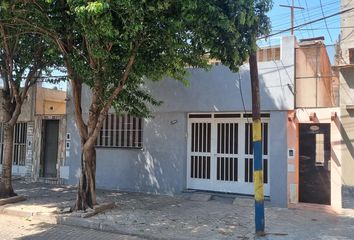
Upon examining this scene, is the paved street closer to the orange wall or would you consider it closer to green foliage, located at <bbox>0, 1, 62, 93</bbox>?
green foliage, located at <bbox>0, 1, 62, 93</bbox>

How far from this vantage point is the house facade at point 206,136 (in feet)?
35.5

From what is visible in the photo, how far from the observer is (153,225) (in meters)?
8.55

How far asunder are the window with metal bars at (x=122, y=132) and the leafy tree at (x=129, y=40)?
7.46ft

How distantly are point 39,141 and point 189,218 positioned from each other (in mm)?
8361

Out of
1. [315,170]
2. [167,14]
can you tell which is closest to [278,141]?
[315,170]

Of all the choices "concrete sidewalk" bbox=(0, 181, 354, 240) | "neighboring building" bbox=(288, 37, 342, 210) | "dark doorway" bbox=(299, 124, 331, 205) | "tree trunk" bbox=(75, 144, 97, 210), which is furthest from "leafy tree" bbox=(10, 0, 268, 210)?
"dark doorway" bbox=(299, 124, 331, 205)

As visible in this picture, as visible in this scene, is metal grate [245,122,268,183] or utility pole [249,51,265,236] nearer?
utility pole [249,51,265,236]

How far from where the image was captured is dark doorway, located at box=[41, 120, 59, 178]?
49.9 ft

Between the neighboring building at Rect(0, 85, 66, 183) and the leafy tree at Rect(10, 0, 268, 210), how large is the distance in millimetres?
5335

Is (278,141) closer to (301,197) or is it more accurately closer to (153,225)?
(301,197)

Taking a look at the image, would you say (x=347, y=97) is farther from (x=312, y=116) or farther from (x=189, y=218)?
(x=189, y=218)

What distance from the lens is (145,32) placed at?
8102 mm

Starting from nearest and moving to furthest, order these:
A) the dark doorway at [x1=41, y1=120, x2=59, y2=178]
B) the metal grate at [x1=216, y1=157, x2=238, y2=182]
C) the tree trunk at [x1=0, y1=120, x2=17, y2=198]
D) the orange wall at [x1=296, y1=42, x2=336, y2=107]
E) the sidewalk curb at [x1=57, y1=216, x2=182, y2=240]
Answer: the sidewalk curb at [x1=57, y1=216, x2=182, y2=240]
the orange wall at [x1=296, y1=42, x2=336, y2=107]
the tree trunk at [x1=0, y1=120, x2=17, y2=198]
the metal grate at [x1=216, y1=157, x2=238, y2=182]
the dark doorway at [x1=41, y1=120, x2=59, y2=178]

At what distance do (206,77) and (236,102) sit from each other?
1244mm
